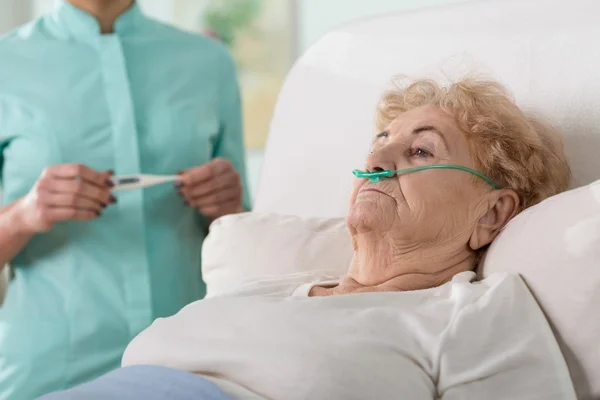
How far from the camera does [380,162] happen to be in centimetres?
135

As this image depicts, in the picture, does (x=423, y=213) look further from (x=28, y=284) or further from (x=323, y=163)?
(x=28, y=284)

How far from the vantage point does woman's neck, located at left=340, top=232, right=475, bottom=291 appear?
1.34 m

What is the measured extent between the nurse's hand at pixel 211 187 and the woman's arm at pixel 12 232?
349 millimetres

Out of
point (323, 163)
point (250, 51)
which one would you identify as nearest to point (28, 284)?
point (323, 163)

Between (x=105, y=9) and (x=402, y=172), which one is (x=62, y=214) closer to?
(x=105, y=9)

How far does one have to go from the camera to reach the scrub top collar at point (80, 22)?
2.01 m

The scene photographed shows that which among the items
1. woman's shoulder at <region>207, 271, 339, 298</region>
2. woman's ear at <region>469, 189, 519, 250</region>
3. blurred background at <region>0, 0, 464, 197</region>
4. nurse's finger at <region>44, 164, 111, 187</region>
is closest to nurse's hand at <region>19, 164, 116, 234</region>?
nurse's finger at <region>44, 164, 111, 187</region>

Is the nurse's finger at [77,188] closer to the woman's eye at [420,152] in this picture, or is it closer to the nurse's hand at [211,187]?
the nurse's hand at [211,187]

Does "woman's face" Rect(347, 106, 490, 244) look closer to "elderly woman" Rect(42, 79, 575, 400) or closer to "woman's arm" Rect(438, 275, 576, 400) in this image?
"elderly woman" Rect(42, 79, 575, 400)

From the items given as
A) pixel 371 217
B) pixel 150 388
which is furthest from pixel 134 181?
pixel 150 388

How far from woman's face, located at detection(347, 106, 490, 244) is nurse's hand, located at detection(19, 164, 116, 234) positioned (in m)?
0.68

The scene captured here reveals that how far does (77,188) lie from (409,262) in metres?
0.78

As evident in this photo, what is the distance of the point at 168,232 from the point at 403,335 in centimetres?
100

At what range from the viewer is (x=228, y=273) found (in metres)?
1.58
